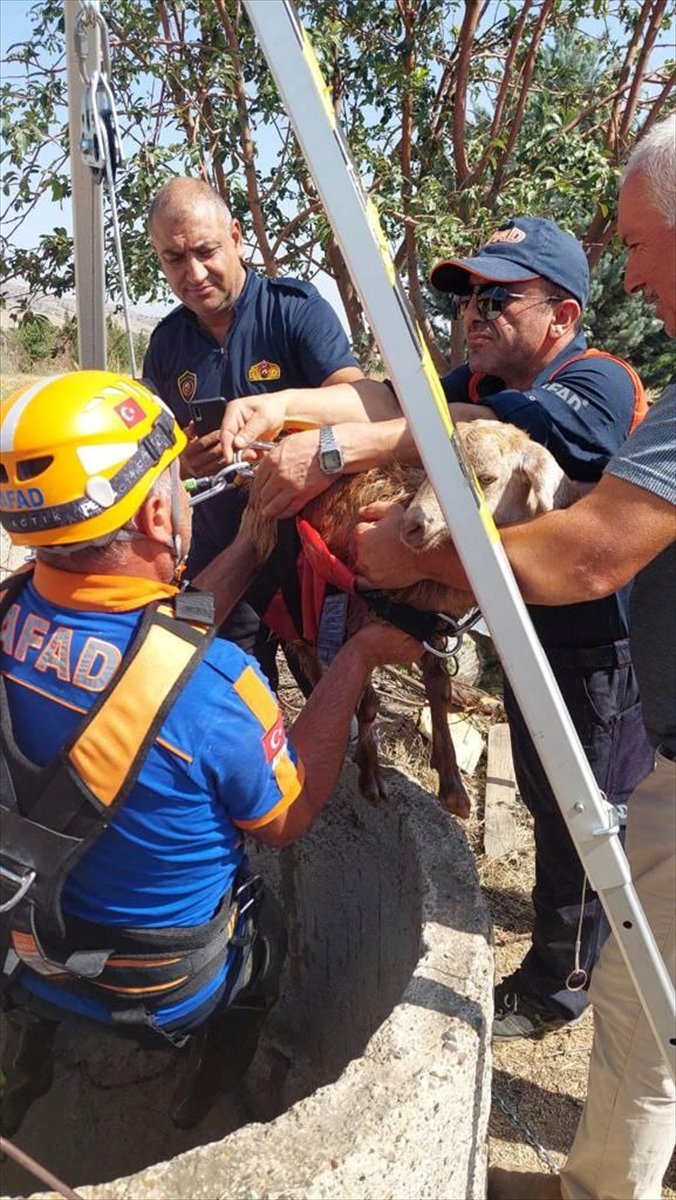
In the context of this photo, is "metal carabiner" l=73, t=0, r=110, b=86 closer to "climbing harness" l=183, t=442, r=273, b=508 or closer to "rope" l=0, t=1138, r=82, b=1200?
"climbing harness" l=183, t=442, r=273, b=508

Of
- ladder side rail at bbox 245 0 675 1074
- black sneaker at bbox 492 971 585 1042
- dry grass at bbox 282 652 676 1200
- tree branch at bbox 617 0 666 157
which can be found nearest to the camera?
ladder side rail at bbox 245 0 675 1074

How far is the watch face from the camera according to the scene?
2736 millimetres

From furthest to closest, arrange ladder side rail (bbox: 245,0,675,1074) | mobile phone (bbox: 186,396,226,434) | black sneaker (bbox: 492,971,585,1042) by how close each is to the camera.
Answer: black sneaker (bbox: 492,971,585,1042) → mobile phone (bbox: 186,396,226,434) → ladder side rail (bbox: 245,0,675,1074)

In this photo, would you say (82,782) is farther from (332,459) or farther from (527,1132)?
(527,1132)

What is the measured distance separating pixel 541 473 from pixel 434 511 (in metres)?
0.31

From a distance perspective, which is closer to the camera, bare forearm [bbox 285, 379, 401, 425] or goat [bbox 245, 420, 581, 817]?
goat [bbox 245, 420, 581, 817]

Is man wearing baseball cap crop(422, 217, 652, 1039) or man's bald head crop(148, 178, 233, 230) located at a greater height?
man's bald head crop(148, 178, 233, 230)

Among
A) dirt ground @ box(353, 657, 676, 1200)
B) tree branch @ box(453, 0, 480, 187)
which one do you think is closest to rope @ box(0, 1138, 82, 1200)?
dirt ground @ box(353, 657, 676, 1200)

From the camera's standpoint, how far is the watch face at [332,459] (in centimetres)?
274

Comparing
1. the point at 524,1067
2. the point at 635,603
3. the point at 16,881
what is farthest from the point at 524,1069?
Answer: the point at 16,881

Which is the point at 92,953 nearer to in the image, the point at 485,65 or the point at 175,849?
the point at 175,849

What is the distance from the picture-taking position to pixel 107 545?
1910mm

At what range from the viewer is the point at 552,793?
9.94ft

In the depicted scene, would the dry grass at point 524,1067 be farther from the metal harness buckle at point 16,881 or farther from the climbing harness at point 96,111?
the climbing harness at point 96,111
